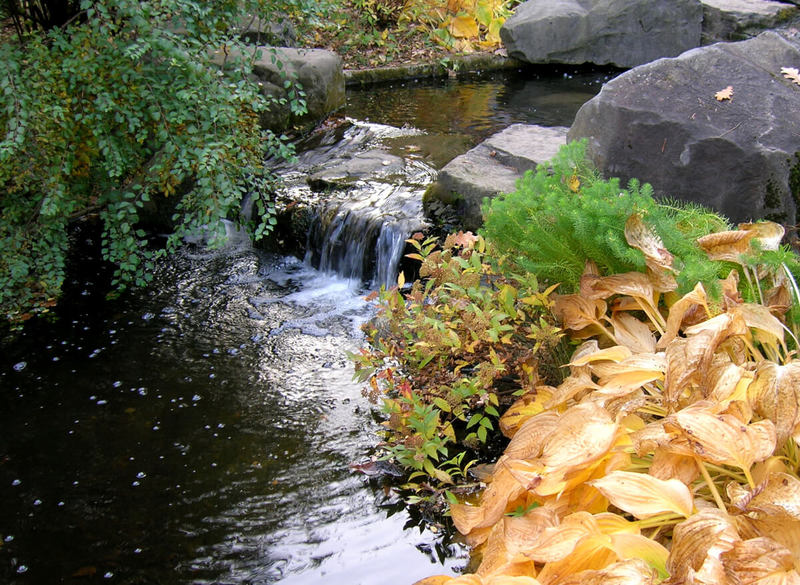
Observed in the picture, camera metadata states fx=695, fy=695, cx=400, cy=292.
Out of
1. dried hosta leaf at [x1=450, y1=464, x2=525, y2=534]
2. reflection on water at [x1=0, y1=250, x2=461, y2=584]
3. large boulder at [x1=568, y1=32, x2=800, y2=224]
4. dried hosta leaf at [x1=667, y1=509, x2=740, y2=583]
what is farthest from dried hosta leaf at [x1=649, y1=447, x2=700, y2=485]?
large boulder at [x1=568, y1=32, x2=800, y2=224]

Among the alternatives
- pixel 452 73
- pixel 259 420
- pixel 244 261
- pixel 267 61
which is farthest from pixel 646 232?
pixel 452 73

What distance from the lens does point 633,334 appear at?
9.84 feet

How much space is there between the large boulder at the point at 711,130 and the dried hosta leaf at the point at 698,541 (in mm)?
2164

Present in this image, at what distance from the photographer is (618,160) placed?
3.82m

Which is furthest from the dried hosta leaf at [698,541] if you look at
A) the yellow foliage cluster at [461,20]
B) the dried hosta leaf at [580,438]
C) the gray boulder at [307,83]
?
the yellow foliage cluster at [461,20]

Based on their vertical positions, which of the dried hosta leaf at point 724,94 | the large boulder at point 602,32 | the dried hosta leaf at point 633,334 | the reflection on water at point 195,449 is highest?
the large boulder at point 602,32

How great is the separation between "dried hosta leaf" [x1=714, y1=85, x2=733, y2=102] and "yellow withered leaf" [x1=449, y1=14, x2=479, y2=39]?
7.97 metres

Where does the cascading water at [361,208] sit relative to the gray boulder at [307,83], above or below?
below

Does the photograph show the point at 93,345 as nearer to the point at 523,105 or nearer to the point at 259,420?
the point at 259,420

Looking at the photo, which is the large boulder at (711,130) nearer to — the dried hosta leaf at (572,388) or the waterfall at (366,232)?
the dried hosta leaf at (572,388)

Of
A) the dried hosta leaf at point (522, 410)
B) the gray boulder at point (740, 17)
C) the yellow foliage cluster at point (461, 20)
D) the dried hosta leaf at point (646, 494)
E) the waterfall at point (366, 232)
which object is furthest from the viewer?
the yellow foliage cluster at point (461, 20)

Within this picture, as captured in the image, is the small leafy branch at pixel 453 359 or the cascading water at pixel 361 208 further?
the cascading water at pixel 361 208

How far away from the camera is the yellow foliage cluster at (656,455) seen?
77.6 inches

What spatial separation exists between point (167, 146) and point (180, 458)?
1.81 metres
